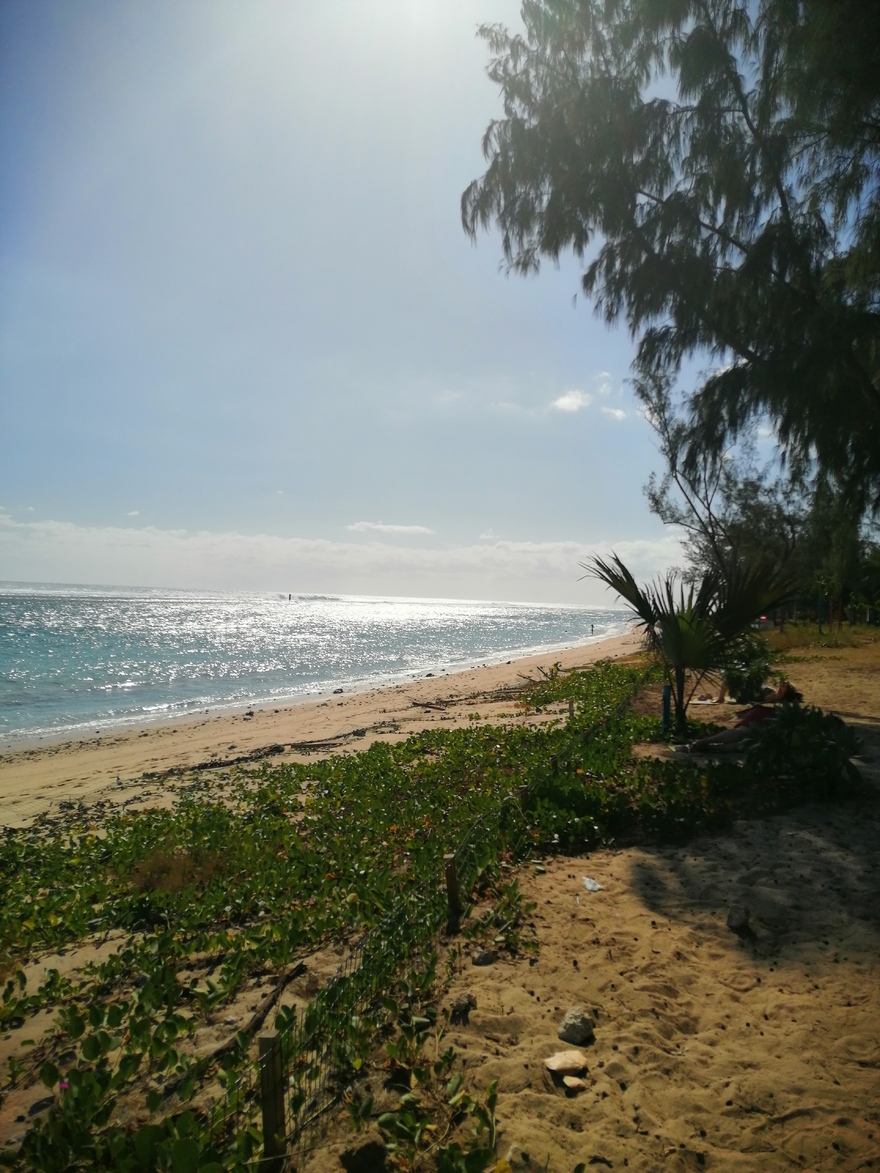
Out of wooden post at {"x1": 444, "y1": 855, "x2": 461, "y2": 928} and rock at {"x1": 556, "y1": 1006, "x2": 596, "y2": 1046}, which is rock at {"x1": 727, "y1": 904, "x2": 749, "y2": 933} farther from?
wooden post at {"x1": 444, "y1": 855, "x2": 461, "y2": 928}

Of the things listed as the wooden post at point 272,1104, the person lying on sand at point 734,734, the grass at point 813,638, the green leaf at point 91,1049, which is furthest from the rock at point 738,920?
the grass at point 813,638

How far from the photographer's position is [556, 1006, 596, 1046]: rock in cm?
326

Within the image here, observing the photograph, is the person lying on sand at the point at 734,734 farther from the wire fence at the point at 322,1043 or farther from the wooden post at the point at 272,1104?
the wooden post at the point at 272,1104

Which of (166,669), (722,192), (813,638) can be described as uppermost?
(722,192)

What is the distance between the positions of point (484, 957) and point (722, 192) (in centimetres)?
1239

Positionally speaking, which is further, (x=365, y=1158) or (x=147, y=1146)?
(x=365, y=1158)

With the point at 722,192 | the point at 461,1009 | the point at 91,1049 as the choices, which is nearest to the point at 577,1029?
the point at 461,1009

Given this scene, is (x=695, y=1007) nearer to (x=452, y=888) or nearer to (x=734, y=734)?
(x=452, y=888)

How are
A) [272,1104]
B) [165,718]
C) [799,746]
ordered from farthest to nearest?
1. [165,718]
2. [799,746]
3. [272,1104]

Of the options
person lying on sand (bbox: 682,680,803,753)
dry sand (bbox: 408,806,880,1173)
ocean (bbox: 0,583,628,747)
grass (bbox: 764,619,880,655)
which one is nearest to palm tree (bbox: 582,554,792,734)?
person lying on sand (bbox: 682,680,803,753)

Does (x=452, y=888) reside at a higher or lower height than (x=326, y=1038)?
higher

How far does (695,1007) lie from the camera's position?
11.6 ft

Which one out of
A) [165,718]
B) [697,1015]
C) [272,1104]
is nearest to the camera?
[272,1104]

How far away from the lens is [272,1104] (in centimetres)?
253
